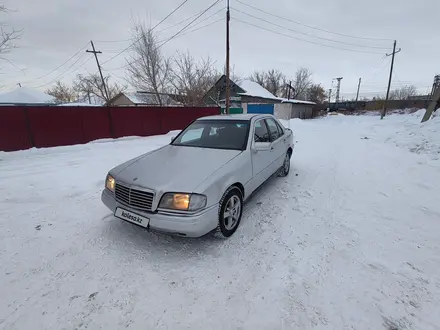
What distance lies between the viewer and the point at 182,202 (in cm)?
223

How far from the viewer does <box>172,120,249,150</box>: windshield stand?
3324 mm

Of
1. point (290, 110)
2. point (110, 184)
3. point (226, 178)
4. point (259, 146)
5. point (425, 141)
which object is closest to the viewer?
point (226, 178)

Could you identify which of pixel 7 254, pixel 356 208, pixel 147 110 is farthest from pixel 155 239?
pixel 147 110

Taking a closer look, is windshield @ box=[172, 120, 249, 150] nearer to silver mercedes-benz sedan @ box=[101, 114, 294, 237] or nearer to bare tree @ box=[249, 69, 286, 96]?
silver mercedes-benz sedan @ box=[101, 114, 294, 237]

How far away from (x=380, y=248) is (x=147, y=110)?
1091 centimetres

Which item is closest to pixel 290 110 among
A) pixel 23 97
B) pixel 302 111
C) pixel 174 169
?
pixel 302 111

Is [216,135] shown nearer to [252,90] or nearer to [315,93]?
[252,90]

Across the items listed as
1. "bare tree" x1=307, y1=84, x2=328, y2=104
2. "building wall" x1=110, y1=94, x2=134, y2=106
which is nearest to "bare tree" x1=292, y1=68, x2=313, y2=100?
"bare tree" x1=307, y1=84, x2=328, y2=104

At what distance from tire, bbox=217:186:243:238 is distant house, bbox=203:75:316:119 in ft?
71.0

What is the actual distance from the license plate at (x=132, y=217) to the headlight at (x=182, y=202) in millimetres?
250

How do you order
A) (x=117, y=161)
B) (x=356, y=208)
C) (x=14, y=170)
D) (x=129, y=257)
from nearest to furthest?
A: (x=129, y=257)
(x=356, y=208)
(x=14, y=170)
(x=117, y=161)

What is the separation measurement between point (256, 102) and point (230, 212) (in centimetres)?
2969

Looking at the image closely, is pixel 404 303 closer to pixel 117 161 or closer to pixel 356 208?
pixel 356 208

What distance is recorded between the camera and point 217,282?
6.84 feet
